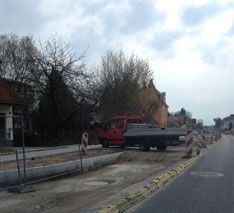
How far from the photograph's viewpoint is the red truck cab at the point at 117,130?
19.2 meters

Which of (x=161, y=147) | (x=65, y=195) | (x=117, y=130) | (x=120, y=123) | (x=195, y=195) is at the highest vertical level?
(x=120, y=123)

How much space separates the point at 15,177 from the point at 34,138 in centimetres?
1514

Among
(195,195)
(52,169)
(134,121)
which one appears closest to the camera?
(195,195)

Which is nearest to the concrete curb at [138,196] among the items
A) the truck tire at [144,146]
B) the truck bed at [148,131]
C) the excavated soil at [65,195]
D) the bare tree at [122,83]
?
the excavated soil at [65,195]

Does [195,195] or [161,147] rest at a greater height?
[161,147]

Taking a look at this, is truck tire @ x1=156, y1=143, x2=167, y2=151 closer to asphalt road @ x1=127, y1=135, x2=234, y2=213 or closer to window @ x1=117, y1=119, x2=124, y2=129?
window @ x1=117, y1=119, x2=124, y2=129

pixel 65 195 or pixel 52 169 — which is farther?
pixel 52 169

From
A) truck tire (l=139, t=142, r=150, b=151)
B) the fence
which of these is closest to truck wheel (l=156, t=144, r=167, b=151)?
truck tire (l=139, t=142, r=150, b=151)

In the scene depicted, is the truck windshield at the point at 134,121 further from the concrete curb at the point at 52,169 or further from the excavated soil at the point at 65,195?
the excavated soil at the point at 65,195

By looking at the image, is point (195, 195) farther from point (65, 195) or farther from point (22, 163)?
point (22, 163)

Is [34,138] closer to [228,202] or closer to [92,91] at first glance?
[92,91]

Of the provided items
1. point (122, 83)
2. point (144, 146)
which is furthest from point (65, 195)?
point (122, 83)

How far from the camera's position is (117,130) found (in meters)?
19.5

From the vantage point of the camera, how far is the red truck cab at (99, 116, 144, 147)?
19.2 metres
